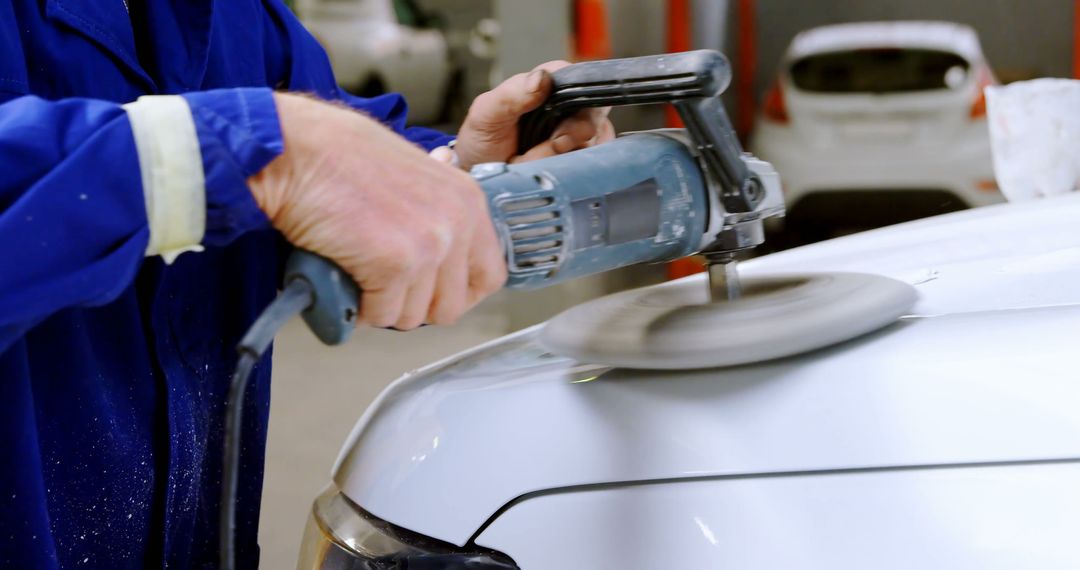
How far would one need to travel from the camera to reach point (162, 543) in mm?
1196

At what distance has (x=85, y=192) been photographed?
771mm

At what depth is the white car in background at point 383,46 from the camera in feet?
29.8

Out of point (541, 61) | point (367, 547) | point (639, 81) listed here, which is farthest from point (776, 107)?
point (367, 547)

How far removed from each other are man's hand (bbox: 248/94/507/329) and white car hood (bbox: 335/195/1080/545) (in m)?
0.16

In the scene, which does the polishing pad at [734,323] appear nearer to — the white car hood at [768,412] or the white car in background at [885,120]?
the white car hood at [768,412]

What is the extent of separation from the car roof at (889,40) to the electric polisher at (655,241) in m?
4.75

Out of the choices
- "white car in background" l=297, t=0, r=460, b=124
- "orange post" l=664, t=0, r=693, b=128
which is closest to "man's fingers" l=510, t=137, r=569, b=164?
"orange post" l=664, t=0, r=693, b=128

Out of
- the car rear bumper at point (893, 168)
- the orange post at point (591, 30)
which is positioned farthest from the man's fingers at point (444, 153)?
the car rear bumper at point (893, 168)

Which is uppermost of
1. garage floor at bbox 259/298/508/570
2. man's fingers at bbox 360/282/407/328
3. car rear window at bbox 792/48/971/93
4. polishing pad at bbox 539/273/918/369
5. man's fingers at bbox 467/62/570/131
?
man's fingers at bbox 467/62/570/131

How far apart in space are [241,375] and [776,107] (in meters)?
5.20

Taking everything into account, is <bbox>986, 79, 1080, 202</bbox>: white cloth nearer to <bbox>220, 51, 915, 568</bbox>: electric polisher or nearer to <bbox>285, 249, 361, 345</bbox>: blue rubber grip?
<bbox>220, 51, 915, 568</bbox>: electric polisher

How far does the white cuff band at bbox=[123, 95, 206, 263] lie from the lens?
2.60 feet

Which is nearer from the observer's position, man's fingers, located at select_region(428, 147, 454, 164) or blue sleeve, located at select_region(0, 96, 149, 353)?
blue sleeve, located at select_region(0, 96, 149, 353)

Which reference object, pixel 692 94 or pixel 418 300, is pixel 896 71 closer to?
pixel 692 94
